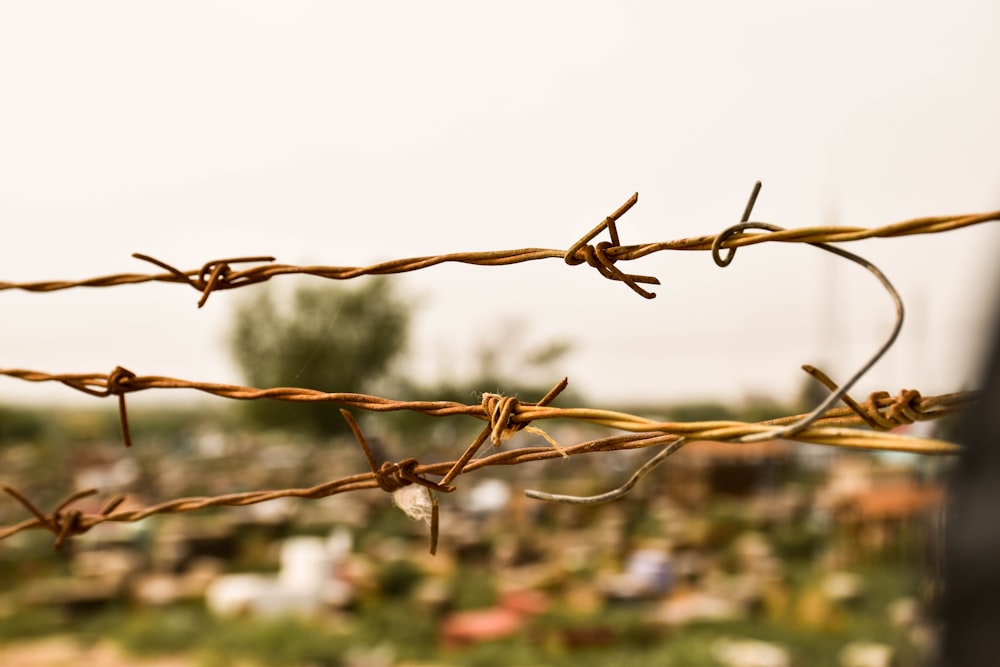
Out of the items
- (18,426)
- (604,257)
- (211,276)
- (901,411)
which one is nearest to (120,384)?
(211,276)

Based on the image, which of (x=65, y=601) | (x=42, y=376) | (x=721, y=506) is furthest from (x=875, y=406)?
(x=721, y=506)

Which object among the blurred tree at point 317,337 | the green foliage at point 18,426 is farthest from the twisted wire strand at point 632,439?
the green foliage at point 18,426

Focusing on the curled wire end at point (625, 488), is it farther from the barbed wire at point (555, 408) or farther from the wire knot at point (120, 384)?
the wire knot at point (120, 384)

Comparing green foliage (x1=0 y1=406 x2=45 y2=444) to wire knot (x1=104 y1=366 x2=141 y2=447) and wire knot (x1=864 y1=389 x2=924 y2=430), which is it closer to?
wire knot (x1=104 y1=366 x2=141 y2=447)

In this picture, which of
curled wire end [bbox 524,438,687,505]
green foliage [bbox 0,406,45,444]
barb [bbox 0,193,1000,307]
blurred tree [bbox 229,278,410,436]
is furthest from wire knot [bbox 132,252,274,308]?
green foliage [bbox 0,406,45,444]

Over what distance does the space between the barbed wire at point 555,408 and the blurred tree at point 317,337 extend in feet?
77.3

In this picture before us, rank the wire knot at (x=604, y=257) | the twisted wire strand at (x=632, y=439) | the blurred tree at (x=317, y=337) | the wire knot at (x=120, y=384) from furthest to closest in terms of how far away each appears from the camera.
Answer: the blurred tree at (x=317, y=337) < the wire knot at (x=120, y=384) < the wire knot at (x=604, y=257) < the twisted wire strand at (x=632, y=439)

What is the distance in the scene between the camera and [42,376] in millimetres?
1552

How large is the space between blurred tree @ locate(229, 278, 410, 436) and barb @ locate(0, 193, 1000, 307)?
23575mm

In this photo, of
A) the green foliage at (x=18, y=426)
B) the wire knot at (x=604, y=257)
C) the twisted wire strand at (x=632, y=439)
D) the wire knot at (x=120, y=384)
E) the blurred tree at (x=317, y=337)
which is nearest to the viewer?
the twisted wire strand at (x=632, y=439)

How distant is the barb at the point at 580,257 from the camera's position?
101 cm

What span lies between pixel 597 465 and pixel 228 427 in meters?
23.2

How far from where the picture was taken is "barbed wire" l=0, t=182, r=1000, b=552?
3.25ft

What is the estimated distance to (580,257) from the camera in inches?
47.3
